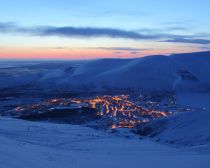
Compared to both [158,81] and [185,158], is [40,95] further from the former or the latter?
[185,158]

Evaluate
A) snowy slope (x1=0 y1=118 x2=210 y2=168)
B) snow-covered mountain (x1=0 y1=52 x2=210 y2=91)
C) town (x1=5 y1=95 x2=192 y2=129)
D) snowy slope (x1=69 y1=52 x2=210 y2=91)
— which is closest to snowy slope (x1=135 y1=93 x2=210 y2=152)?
town (x1=5 y1=95 x2=192 y2=129)

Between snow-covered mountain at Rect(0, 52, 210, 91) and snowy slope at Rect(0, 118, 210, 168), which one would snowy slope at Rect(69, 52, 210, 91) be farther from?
snowy slope at Rect(0, 118, 210, 168)

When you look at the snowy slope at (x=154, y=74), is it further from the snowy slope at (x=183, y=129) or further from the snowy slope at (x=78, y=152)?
the snowy slope at (x=78, y=152)

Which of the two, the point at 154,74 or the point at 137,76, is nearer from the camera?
the point at 137,76

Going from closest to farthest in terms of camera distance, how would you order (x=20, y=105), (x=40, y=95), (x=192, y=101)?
(x=20, y=105) → (x=192, y=101) → (x=40, y=95)

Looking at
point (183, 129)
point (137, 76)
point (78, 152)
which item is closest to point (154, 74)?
point (137, 76)

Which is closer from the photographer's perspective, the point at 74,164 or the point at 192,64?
the point at 74,164

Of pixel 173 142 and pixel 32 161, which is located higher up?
pixel 32 161

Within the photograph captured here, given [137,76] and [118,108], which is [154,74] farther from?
[118,108]

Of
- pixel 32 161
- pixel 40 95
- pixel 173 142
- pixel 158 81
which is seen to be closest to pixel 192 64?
pixel 158 81
